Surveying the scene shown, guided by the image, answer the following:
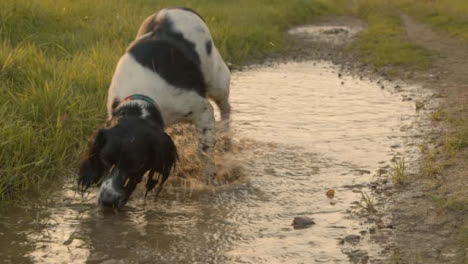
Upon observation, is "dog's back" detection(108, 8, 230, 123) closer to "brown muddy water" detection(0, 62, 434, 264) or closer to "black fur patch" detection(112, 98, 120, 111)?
"black fur patch" detection(112, 98, 120, 111)

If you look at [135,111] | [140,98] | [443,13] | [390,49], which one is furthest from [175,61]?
[443,13]

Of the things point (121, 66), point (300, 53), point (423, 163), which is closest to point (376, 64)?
point (300, 53)

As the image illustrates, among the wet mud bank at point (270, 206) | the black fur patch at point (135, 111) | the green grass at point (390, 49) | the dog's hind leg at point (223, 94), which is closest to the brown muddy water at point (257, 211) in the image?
the wet mud bank at point (270, 206)

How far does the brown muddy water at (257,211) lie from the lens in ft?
10.3

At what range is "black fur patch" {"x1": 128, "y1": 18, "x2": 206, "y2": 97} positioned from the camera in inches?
166

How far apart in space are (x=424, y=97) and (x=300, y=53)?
12.4ft

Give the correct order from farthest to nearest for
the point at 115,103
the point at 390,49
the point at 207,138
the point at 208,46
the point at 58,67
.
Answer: the point at 390,49
the point at 58,67
the point at 208,46
the point at 207,138
the point at 115,103

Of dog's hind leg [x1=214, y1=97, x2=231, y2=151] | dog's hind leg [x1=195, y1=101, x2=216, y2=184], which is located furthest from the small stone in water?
dog's hind leg [x1=214, y1=97, x2=231, y2=151]

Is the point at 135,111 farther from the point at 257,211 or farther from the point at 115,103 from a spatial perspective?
the point at 257,211

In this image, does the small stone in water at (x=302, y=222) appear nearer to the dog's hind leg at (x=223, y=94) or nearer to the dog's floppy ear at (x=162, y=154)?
the dog's floppy ear at (x=162, y=154)

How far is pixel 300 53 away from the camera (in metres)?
10.3

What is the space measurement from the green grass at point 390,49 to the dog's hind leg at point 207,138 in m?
4.39

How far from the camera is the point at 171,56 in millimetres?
4340

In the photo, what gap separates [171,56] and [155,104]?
611 mm
